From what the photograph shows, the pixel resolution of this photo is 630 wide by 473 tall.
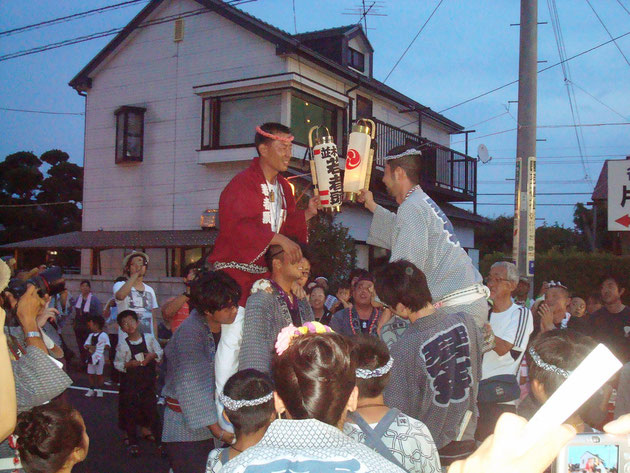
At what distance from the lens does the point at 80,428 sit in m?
3.31

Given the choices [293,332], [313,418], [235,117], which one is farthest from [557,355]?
[235,117]

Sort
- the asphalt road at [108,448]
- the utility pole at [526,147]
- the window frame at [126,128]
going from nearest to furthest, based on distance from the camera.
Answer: the asphalt road at [108,448] → the utility pole at [526,147] → the window frame at [126,128]

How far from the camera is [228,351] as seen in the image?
3844mm

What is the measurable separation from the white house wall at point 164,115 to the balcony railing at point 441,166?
4443 millimetres

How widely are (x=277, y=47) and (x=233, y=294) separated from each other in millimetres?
13850

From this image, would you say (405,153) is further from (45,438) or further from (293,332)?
(45,438)

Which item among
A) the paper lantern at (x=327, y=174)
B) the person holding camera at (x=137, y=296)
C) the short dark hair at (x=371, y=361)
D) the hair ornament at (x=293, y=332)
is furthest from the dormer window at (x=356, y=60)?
the hair ornament at (x=293, y=332)

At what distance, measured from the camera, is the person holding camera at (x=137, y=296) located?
844 centimetres

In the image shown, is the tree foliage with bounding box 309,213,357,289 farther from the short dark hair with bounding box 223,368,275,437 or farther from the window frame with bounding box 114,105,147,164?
the short dark hair with bounding box 223,368,275,437

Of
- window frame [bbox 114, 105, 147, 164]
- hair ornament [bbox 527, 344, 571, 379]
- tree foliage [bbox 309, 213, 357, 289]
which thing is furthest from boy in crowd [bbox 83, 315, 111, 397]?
window frame [bbox 114, 105, 147, 164]

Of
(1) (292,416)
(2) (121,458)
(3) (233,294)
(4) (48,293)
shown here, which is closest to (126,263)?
(2) (121,458)

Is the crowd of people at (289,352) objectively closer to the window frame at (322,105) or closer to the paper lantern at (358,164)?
the paper lantern at (358,164)

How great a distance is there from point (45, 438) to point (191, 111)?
1585cm

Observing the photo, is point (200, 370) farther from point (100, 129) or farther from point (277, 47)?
point (100, 129)
